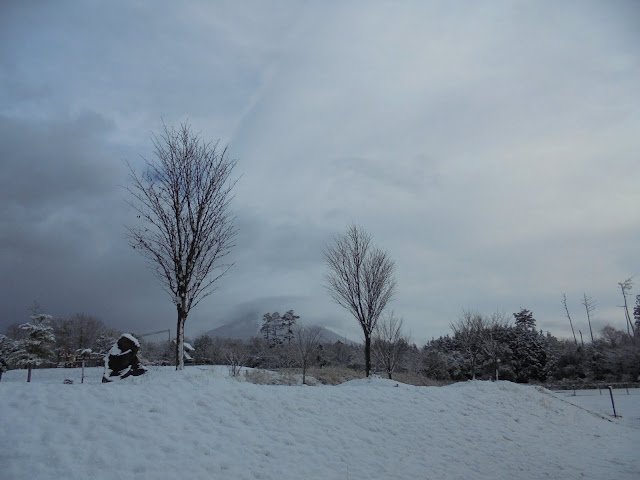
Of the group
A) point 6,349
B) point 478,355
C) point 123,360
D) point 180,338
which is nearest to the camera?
point 180,338

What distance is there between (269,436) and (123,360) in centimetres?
783

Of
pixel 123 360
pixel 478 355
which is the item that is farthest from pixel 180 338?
pixel 478 355

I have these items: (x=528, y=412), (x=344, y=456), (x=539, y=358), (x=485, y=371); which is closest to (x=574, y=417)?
(x=528, y=412)

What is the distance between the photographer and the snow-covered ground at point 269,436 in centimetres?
518

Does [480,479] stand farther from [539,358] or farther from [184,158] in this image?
[539,358]

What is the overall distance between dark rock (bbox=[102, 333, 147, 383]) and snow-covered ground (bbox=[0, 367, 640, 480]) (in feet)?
13.9

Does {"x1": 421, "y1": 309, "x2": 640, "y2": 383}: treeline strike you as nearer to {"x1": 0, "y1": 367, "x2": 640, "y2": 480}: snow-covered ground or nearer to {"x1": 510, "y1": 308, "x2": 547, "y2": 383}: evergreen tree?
{"x1": 510, "y1": 308, "x2": 547, "y2": 383}: evergreen tree

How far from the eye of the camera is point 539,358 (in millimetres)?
45594

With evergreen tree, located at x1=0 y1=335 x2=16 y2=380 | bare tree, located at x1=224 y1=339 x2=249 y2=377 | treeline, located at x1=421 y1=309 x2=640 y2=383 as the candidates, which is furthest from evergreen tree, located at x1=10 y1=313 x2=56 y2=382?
treeline, located at x1=421 y1=309 x2=640 y2=383

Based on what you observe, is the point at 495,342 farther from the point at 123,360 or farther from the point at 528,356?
the point at 123,360

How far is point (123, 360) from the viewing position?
12594 millimetres

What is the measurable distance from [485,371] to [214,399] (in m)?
44.6

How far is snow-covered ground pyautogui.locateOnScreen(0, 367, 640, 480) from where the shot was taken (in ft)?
17.0

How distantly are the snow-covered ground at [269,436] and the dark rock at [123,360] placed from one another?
4.23m
